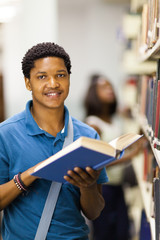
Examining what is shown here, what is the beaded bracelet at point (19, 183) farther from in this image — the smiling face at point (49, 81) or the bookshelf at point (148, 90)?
the bookshelf at point (148, 90)

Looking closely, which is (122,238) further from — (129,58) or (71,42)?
(71,42)

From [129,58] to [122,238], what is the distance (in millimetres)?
1898

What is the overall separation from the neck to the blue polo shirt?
0.03 metres

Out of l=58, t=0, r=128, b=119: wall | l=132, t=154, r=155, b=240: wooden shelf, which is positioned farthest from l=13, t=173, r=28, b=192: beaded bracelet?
l=58, t=0, r=128, b=119: wall

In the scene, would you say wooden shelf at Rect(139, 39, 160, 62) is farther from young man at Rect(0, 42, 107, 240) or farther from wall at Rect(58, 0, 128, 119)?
wall at Rect(58, 0, 128, 119)

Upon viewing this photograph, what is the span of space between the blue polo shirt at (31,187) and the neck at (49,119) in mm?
30

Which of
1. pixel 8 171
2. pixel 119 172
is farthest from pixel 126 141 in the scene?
pixel 119 172

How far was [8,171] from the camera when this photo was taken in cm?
134

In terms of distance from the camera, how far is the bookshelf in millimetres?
1516

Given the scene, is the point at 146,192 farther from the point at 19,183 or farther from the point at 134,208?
the point at 134,208

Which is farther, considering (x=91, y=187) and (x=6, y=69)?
(x=6, y=69)

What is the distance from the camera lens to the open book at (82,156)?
1.05m

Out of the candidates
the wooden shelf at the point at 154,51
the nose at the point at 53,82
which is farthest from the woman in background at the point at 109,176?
the nose at the point at 53,82

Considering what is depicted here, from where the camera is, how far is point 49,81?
4.33ft
